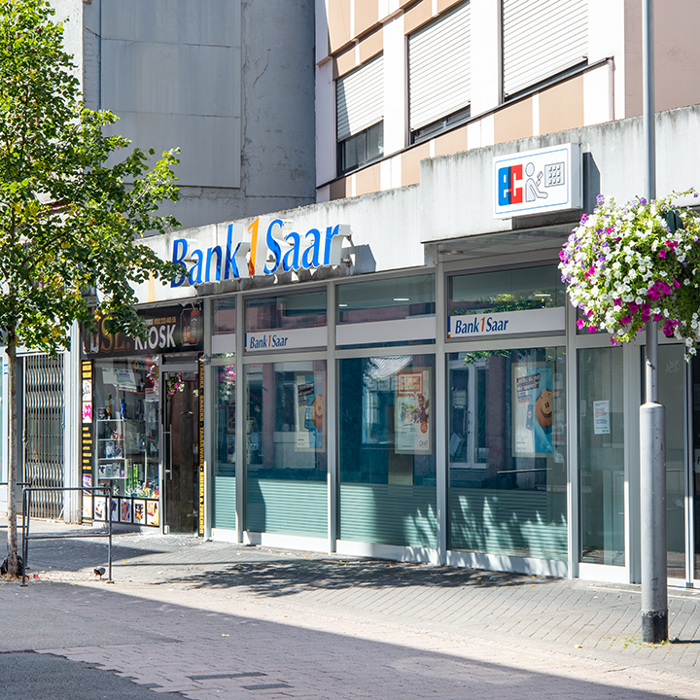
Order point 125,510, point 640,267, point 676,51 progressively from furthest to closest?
1. point 125,510
2. point 676,51
3. point 640,267

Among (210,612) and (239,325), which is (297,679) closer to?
(210,612)

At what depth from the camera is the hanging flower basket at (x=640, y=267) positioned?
25.2 ft

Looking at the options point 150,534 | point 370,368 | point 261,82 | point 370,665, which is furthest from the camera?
point 261,82

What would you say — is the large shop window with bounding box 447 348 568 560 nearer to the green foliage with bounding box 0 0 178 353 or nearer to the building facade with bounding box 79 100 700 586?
the building facade with bounding box 79 100 700 586

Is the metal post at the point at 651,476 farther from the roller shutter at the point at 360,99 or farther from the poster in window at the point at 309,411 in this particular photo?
the roller shutter at the point at 360,99

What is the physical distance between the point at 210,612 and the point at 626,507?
13.9 feet

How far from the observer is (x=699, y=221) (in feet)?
25.8

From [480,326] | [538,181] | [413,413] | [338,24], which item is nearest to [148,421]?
[413,413]

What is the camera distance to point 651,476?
7.89 m

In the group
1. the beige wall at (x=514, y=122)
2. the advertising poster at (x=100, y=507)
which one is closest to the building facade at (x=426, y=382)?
the beige wall at (x=514, y=122)

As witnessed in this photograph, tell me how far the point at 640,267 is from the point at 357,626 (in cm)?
385

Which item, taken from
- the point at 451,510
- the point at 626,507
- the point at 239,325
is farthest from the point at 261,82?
the point at 626,507

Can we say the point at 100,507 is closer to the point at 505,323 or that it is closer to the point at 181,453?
the point at 181,453

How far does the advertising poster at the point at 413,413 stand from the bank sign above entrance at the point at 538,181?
2953mm
